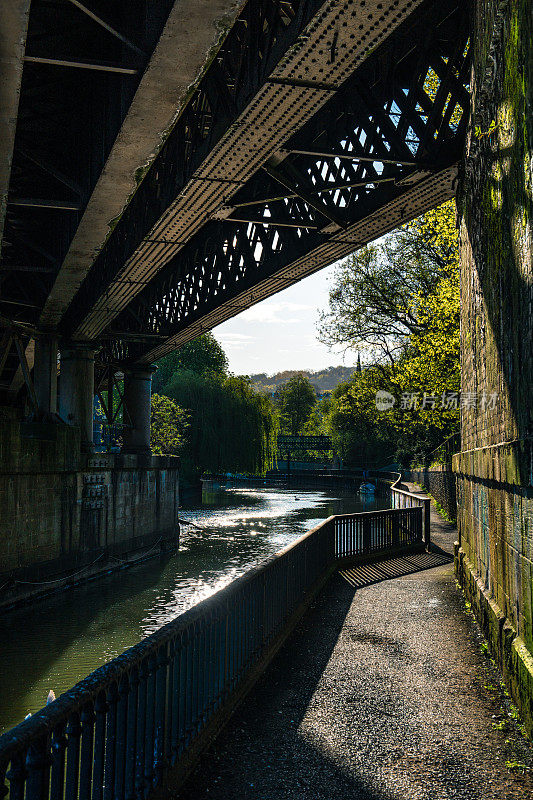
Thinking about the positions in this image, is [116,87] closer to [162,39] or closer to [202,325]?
[162,39]

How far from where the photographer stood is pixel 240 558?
29.3m

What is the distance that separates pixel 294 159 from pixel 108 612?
12.7 meters

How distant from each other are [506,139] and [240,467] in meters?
48.0

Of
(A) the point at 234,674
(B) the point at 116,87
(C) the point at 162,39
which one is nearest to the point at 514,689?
(A) the point at 234,674

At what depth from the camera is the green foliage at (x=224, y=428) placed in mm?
55375

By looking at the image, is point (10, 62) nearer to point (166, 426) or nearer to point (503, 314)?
point (503, 314)

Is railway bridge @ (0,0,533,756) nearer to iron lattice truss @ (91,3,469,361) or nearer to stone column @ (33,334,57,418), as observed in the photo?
iron lattice truss @ (91,3,469,361)

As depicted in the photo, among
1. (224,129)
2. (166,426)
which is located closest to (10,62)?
(224,129)

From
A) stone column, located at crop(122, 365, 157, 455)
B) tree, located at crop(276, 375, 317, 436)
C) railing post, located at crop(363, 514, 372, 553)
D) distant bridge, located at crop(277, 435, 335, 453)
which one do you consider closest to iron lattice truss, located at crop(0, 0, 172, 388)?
railing post, located at crop(363, 514, 372, 553)

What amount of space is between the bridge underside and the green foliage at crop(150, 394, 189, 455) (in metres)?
31.7

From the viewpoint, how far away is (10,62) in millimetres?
7598

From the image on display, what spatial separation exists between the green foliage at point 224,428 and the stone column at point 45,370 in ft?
88.7

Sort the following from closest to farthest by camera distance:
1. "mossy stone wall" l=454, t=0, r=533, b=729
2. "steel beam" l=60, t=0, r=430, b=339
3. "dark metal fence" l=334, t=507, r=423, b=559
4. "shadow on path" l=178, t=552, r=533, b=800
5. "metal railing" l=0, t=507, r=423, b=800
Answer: "metal railing" l=0, t=507, r=423, b=800
"shadow on path" l=178, t=552, r=533, b=800
"steel beam" l=60, t=0, r=430, b=339
"mossy stone wall" l=454, t=0, r=533, b=729
"dark metal fence" l=334, t=507, r=423, b=559

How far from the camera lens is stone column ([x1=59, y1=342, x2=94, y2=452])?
2902 centimetres
